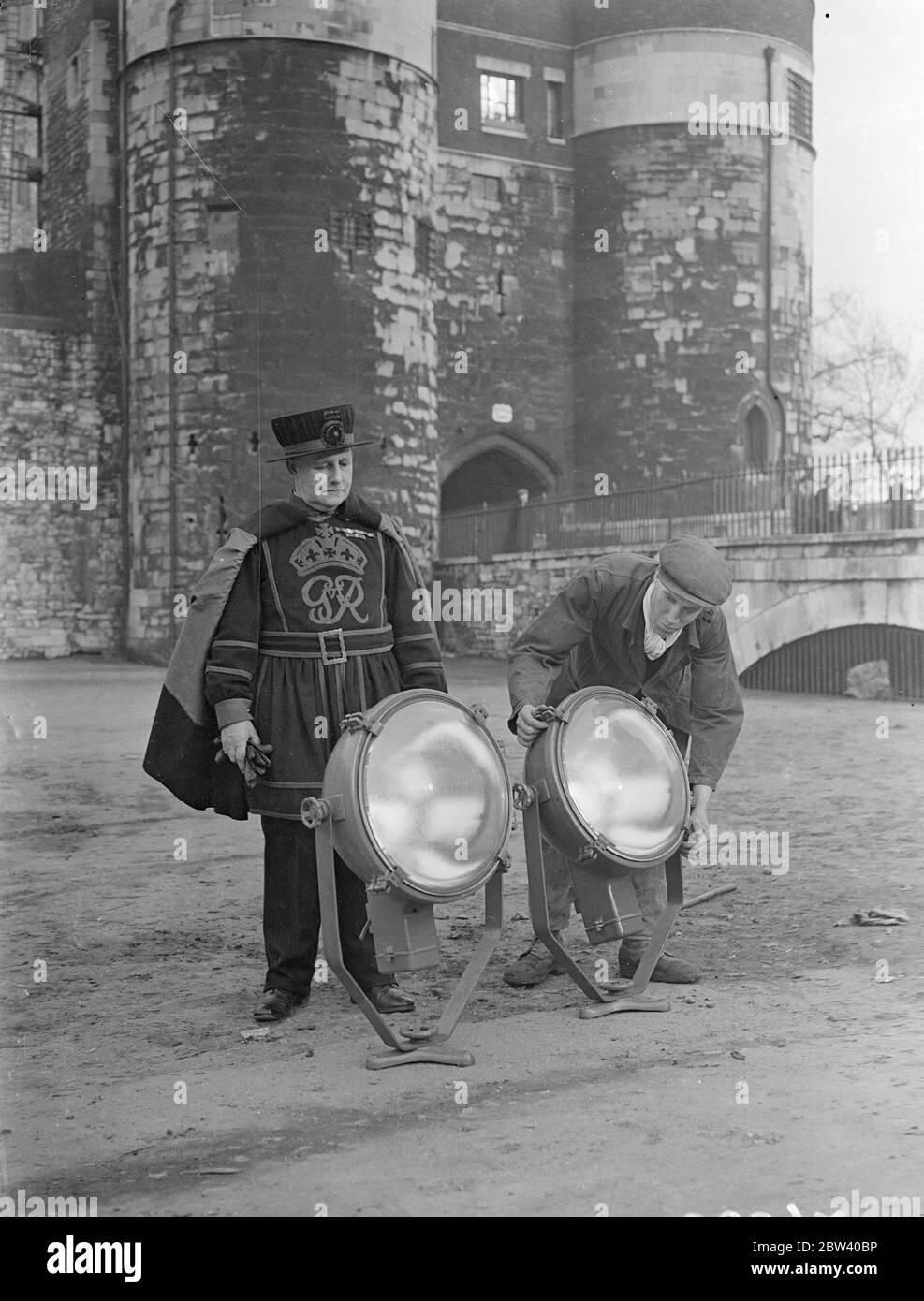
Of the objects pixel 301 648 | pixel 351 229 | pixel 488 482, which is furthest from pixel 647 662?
pixel 488 482

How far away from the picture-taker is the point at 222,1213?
8.65 feet

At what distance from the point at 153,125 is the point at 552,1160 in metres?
15.3

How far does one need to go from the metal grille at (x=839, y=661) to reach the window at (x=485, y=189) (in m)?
11.5

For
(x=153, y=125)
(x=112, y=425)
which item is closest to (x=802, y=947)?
(x=153, y=125)

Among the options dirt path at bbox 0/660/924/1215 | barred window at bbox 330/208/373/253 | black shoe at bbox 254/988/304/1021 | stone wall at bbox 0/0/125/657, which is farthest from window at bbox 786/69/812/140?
black shoe at bbox 254/988/304/1021

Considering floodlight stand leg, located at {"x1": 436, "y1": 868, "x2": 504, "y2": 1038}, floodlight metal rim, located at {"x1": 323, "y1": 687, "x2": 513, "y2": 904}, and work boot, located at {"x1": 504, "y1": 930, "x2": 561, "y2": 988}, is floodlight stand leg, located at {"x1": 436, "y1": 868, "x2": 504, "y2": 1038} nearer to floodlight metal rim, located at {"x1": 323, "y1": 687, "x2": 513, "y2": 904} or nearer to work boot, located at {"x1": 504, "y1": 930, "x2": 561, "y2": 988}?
floodlight metal rim, located at {"x1": 323, "y1": 687, "x2": 513, "y2": 904}

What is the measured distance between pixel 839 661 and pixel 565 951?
8766 millimetres

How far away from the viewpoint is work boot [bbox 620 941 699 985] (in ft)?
14.0

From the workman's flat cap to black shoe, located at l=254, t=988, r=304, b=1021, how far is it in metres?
1.53

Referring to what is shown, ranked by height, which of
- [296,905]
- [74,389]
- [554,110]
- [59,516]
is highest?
[554,110]

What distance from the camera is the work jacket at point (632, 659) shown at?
4.13 m

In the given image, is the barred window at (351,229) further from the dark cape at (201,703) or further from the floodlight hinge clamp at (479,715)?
the floodlight hinge clamp at (479,715)

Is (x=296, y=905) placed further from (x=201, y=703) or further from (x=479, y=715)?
(x=479, y=715)

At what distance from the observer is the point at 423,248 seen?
16.5 m
